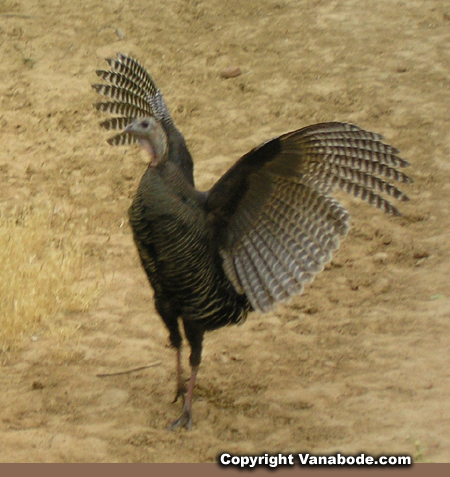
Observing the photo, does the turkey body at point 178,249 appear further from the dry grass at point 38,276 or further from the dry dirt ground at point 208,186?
the dry grass at point 38,276

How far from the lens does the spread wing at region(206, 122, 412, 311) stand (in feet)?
12.8

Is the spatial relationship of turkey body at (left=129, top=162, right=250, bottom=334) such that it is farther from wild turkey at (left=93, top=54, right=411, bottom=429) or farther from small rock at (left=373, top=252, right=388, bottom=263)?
small rock at (left=373, top=252, right=388, bottom=263)

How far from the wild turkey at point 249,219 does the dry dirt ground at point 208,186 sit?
540 mm

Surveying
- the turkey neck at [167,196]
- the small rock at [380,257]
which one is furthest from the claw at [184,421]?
the small rock at [380,257]

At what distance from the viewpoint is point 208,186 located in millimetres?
6672

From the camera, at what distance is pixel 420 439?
393 centimetres

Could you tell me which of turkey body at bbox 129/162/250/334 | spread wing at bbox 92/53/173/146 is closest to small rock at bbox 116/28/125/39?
spread wing at bbox 92/53/173/146

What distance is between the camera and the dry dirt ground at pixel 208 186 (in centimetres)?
429

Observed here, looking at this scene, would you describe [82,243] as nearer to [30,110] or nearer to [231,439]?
[30,110]

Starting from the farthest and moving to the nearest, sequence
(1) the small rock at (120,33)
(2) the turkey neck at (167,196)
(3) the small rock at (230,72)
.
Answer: (1) the small rock at (120,33), (3) the small rock at (230,72), (2) the turkey neck at (167,196)

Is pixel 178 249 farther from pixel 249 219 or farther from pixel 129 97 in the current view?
pixel 129 97

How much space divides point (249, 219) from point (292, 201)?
0.25 m

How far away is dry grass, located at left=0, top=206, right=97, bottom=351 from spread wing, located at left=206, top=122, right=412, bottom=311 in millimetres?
1615

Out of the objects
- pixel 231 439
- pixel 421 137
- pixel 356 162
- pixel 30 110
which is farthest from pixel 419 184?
pixel 30 110
